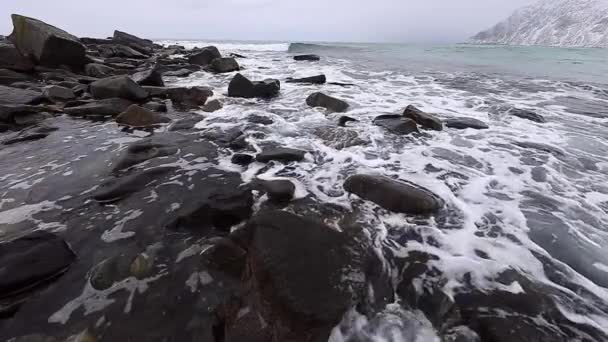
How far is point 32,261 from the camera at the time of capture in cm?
230

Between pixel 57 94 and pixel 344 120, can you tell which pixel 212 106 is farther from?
pixel 57 94

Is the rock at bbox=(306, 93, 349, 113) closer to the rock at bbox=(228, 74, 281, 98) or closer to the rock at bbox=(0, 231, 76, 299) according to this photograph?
the rock at bbox=(228, 74, 281, 98)

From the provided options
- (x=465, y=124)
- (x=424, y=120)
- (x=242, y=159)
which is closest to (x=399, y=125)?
(x=424, y=120)

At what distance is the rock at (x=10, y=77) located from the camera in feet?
27.0

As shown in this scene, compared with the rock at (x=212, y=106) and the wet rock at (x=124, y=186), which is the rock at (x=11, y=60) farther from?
the wet rock at (x=124, y=186)

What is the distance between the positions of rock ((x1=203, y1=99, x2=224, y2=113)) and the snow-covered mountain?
80.5 meters

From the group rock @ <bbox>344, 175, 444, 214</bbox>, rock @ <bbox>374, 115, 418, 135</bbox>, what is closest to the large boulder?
rock @ <bbox>374, 115, 418, 135</bbox>

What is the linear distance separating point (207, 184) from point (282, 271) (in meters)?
2.11

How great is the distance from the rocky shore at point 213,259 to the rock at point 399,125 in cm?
204

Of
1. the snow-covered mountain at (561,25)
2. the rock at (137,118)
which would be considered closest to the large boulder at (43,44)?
the rock at (137,118)

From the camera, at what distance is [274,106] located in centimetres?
790

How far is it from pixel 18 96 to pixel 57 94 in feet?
2.30

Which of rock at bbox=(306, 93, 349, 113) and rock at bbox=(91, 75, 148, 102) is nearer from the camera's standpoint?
rock at bbox=(91, 75, 148, 102)

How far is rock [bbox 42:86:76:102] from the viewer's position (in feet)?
22.6
